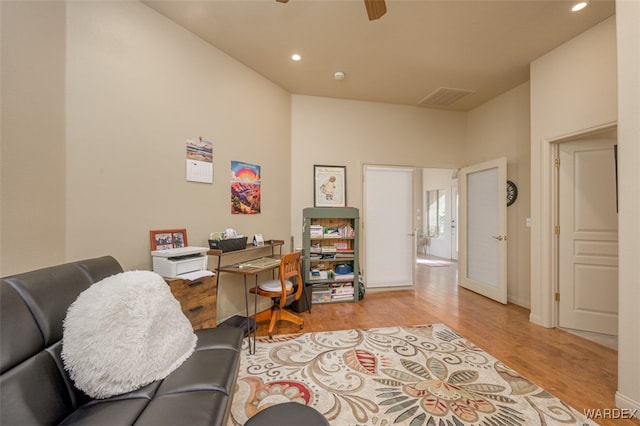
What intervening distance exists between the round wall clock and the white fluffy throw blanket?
441 cm

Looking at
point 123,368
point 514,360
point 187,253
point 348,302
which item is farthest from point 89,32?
point 514,360

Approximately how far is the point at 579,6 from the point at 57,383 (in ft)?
14.4

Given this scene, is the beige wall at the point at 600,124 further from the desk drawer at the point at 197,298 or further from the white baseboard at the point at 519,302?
the desk drawer at the point at 197,298

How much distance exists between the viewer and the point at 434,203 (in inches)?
334

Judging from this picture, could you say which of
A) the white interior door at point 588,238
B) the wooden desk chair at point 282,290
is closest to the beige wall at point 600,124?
the white interior door at point 588,238

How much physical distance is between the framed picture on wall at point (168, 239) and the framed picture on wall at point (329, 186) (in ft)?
6.56

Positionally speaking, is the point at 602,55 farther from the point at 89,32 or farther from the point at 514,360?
the point at 89,32

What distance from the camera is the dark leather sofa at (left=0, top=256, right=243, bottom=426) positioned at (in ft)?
2.93

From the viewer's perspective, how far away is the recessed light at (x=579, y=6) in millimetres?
2250

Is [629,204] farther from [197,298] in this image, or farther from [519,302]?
[197,298]

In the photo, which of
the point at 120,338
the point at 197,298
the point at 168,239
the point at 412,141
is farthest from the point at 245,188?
the point at 412,141

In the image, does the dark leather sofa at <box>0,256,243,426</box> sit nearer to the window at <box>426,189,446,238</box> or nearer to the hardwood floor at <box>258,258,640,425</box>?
the hardwood floor at <box>258,258,640,425</box>

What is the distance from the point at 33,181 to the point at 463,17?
3618 millimetres

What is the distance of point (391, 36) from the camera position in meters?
2.66
